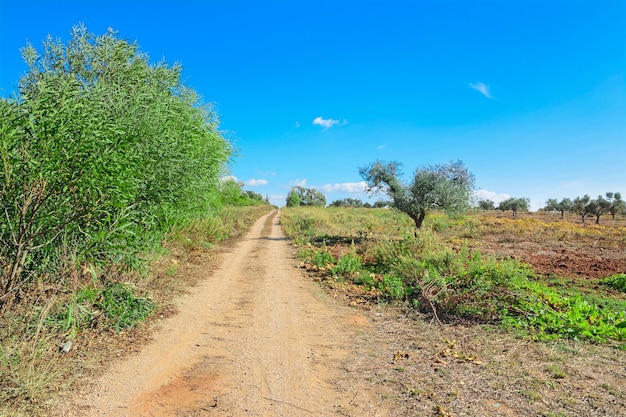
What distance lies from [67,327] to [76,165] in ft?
8.00

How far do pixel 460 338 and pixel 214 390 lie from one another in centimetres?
419

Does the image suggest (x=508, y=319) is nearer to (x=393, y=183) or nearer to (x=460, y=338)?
(x=460, y=338)

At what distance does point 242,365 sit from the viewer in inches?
218

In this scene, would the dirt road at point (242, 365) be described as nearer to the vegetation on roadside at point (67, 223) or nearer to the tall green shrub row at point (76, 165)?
the vegetation on roadside at point (67, 223)

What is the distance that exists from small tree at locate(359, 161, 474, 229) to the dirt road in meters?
12.6

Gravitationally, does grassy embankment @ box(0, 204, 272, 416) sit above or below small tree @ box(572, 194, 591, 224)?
below

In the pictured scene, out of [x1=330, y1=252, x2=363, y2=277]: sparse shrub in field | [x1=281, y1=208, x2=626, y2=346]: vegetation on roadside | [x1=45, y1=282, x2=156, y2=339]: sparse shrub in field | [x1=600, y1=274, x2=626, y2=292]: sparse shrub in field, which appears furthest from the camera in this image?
[x1=330, y1=252, x2=363, y2=277]: sparse shrub in field

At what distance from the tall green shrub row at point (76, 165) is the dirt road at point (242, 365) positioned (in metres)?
1.92

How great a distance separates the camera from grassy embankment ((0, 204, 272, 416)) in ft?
14.1

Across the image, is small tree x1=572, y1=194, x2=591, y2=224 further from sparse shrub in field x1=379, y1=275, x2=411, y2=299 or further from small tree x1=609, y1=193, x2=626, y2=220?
sparse shrub in field x1=379, y1=275, x2=411, y2=299

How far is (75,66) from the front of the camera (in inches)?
348

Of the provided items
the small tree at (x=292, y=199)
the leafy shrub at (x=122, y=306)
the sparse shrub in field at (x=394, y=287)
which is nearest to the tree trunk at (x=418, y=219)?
the sparse shrub in field at (x=394, y=287)

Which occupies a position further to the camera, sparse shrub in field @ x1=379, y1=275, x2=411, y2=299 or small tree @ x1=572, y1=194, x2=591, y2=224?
small tree @ x1=572, y1=194, x2=591, y2=224

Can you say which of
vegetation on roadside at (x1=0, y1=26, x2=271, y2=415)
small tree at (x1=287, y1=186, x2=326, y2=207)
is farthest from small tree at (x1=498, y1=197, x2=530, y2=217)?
vegetation on roadside at (x1=0, y1=26, x2=271, y2=415)
